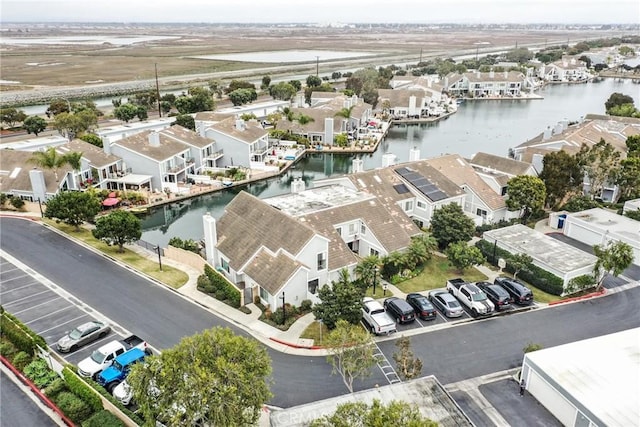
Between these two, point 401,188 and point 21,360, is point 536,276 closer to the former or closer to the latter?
point 401,188

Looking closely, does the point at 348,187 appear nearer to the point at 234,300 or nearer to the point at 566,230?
the point at 234,300

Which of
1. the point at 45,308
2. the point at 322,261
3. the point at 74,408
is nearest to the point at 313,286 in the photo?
the point at 322,261

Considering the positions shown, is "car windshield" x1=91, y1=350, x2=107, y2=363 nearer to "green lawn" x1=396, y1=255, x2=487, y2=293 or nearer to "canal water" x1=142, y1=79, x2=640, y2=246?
"green lawn" x1=396, y1=255, x2=487, y2=293

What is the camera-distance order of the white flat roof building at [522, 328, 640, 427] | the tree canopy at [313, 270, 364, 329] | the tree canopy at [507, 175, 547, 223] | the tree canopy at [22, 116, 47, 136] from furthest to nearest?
the tree canopy at [22, 116, 47, 136]
the tree canopy at [507, 175, 547, 223]
the tree canopy at [313, 270, 364, 329]
the white flat roof building at [522, 328, 640, 427]

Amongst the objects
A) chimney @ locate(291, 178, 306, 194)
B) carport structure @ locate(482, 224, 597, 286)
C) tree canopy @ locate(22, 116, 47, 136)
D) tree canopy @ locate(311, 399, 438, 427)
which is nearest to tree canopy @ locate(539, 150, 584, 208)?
carport structure @ locate(482, 224, 597, 286)

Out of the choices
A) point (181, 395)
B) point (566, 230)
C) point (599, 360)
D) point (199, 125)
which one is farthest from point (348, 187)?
point (199, 125)
